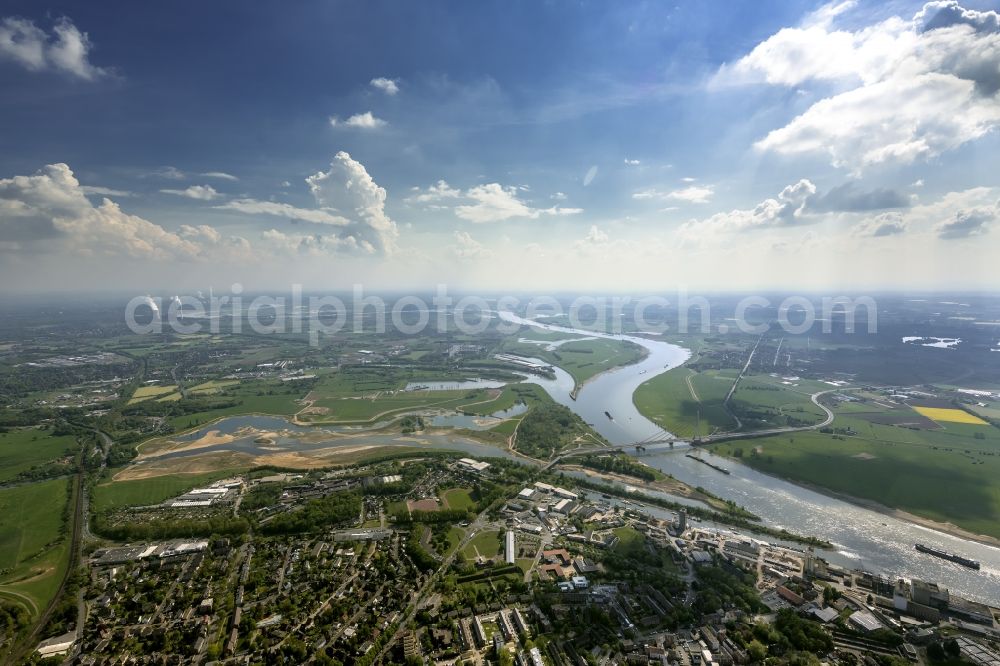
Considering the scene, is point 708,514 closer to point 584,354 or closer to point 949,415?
point 949,415

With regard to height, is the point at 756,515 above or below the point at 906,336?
below

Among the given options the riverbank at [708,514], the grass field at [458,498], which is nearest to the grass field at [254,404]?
the grass field at [458,498]

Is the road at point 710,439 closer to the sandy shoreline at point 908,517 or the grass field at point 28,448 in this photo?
the sandy shoreline at point 908,517

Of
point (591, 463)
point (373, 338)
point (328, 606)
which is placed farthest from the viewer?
point (373, 338)

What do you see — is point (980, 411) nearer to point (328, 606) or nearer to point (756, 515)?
point (756, 515)

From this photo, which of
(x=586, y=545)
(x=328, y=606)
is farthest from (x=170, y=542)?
(x=586, y=545)

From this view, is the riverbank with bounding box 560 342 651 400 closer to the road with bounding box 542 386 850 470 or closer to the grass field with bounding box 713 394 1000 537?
the road with bounding box 542 386 850 470

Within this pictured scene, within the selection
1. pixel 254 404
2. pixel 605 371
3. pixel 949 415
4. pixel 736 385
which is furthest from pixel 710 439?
pixel 254 404
